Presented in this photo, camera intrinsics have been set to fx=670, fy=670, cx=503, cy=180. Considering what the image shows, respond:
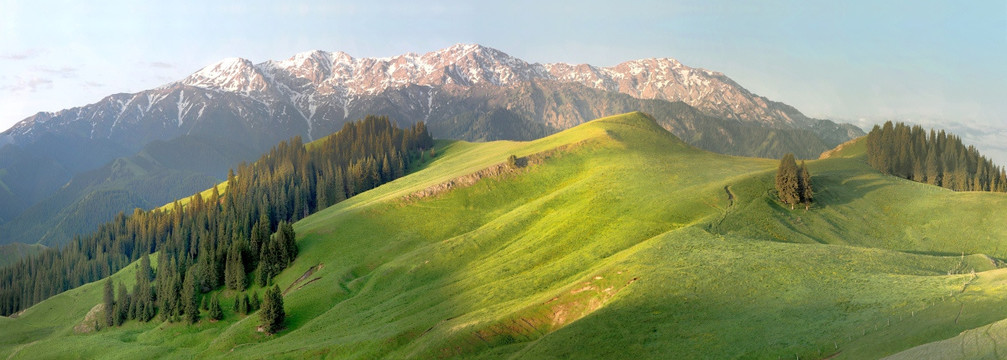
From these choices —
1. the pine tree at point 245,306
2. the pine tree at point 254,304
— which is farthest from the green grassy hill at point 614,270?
the pine tree at point 254,304

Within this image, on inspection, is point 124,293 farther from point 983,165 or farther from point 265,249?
point 983,165

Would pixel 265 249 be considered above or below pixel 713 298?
above

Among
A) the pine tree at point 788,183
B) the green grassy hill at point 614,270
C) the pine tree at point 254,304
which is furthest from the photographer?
the pine tree at point 254,304

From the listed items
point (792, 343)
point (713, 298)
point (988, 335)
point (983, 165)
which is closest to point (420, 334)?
point (713, 298)

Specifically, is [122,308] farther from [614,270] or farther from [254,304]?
[614,270]

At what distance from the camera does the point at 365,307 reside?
9356 centimetres

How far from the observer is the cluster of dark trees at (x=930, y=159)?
565 feet

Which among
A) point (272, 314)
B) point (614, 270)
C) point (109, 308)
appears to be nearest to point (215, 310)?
point (272, 314)

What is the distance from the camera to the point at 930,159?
177m

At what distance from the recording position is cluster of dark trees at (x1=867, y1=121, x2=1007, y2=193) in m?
172

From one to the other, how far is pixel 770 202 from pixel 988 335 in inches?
2772

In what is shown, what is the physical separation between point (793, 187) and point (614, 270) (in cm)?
4842

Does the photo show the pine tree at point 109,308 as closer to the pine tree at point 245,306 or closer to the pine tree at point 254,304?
the pine tree at point 245,306

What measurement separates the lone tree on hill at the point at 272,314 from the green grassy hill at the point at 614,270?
166 centimetres
